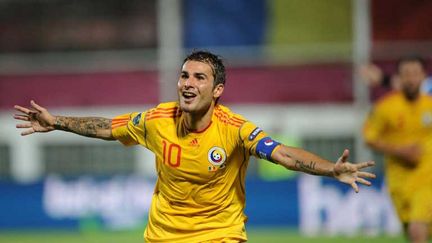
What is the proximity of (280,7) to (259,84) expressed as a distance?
5.01ft

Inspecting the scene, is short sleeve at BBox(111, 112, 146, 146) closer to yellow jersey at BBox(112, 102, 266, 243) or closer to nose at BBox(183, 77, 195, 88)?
yellow jersey at BBox(112, 102, 266, 243)

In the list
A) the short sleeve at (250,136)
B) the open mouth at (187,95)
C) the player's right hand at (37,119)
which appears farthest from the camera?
the player's right hand at (37,119)

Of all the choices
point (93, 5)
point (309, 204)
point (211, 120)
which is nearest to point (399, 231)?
point (309, 204)

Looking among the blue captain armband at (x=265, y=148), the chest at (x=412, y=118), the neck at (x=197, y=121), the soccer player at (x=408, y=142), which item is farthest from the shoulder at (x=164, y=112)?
the chest at (x=412, y=118)

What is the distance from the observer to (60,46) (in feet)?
68.1

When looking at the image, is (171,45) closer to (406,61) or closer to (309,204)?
(309,204)

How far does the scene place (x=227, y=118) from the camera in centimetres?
747

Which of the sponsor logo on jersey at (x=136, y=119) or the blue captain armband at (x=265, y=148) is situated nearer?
the blue captain armband at (x=265, y=148)

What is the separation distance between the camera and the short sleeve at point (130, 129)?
7.67 metres

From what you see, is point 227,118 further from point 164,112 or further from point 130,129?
point 130,129

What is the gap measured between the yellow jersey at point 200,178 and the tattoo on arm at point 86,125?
0.44m

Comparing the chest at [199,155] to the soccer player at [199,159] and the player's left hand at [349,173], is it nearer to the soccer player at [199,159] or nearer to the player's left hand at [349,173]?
the soccer player at [199,159]

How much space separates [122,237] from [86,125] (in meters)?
7.18

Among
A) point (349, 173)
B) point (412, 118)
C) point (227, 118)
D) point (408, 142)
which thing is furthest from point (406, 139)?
point (349, 173)
